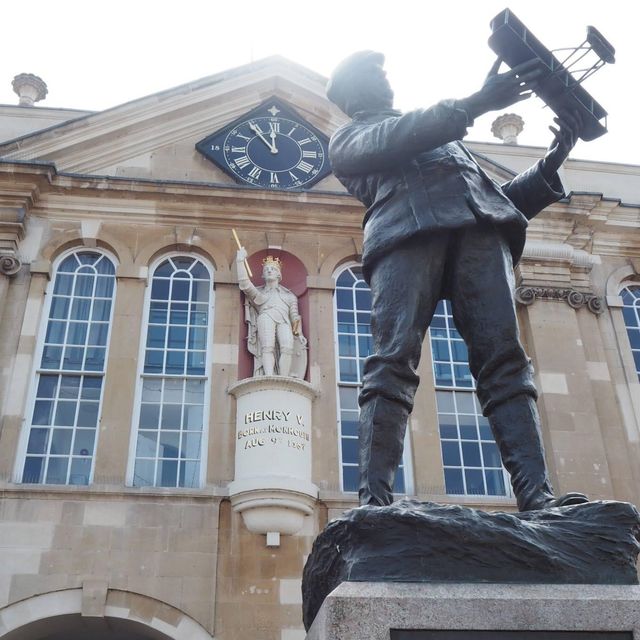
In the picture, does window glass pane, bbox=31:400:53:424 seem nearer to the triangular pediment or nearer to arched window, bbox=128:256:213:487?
arched window, bbox=128:256:213:487

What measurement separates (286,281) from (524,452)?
967 centimetres

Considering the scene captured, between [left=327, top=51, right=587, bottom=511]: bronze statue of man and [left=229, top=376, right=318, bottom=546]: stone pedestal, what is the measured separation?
6.69 m

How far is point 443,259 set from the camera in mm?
3678

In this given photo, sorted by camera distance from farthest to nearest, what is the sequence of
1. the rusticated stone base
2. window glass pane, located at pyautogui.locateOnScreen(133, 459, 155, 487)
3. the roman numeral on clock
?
the roman numeral on clock → window glass pane, located at pyautogui.locateOnScreen(133, 459, 155, 487) → the rusticated stone base

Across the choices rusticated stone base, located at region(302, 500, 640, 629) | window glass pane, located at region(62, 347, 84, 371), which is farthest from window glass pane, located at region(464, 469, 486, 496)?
rusticated stone base, located at region(302, 500, 640, 629)

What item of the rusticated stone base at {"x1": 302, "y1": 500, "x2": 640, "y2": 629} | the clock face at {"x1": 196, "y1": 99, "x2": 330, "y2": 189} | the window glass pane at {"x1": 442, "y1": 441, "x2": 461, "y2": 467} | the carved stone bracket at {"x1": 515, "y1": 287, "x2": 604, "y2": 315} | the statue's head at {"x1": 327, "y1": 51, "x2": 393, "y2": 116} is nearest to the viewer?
the rusticated stone base at {"x1": 302, "y1": 500, "x2": 640, "y2": 629}

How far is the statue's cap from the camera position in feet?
13.7

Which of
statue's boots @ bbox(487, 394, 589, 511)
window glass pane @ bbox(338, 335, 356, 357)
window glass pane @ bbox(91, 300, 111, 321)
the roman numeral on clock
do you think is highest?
the roman numeral on clock

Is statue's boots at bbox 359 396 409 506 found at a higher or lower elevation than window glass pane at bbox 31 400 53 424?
lower

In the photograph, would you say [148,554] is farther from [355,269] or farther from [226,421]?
[355,269]

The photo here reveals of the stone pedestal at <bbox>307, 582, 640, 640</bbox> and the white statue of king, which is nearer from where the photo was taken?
the stone pedestal at <bbox>307, 582, 640, 640</bbox>

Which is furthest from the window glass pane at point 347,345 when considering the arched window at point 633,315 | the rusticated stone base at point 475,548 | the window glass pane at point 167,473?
the rusticated stone base at point 475,548

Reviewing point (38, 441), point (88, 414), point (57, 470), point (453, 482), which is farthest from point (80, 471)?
point (453, 482)

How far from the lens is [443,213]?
365cm
